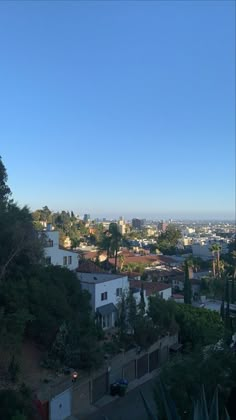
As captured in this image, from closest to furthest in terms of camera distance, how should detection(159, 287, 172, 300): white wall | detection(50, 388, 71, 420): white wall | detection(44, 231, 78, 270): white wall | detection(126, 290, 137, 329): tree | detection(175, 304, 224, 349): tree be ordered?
detection(50, 388, 71, 420): white wall < detection(126, 290, 137, 329): tree < detection(175, 304, 224, 349): tree < detection(44, 231, 78, 270): white wall < detection(159, 287, 172, 300): white wall

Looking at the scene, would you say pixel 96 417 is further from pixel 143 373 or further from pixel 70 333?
pixel 143 373

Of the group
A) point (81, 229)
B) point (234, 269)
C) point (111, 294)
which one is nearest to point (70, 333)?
point (111, 294)

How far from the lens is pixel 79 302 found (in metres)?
23.2

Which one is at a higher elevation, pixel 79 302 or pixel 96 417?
pixel 79 302

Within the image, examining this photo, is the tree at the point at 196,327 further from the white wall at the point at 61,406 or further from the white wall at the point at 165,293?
the white wall at the point at 61,406

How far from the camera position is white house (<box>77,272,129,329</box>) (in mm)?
26172

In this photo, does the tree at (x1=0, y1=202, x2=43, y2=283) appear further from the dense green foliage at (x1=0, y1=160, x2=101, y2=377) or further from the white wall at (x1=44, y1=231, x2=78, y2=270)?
the white wall at (x1=44, y1=231, x2=78, y2=270)

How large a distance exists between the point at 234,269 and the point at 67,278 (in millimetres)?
42553

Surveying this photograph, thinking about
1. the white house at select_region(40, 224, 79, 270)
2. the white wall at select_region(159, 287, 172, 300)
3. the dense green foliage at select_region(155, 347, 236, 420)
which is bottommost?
the white wall at select_region(159, 287, 172, 300)

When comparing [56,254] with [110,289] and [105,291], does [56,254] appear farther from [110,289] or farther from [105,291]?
[105,291]

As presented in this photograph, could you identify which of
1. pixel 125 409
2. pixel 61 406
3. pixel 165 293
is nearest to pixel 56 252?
pixel 165 293

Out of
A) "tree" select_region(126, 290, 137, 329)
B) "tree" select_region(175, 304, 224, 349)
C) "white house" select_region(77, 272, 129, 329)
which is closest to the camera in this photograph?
"tree" select_region(126, 290, 137, 329)

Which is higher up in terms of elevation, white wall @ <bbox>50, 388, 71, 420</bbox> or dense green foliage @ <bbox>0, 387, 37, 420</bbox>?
dense green foliage @ <bbox>0, 387, 37, 420</bbox>

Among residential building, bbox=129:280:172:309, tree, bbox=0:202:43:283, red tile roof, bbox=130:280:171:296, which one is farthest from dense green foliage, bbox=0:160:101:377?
red tile roof, bbox=130:280:171:296
